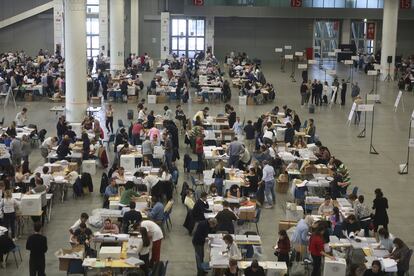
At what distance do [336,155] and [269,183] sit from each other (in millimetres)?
6884

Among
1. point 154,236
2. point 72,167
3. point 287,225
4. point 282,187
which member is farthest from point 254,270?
point 72,167

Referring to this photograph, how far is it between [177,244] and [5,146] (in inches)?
311

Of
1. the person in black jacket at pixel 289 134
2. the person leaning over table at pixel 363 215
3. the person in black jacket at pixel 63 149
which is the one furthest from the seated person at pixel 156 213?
the person in black jacket at pixel 289 134

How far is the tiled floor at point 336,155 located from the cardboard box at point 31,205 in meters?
0.61

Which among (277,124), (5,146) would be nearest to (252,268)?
(5,146)

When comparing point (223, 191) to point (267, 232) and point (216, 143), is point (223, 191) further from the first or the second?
point (216, 143)

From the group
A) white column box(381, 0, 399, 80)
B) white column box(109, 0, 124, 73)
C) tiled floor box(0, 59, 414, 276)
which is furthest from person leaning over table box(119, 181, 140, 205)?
white column box(381, 0, 399, 80)

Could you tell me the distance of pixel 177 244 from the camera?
16.8 m

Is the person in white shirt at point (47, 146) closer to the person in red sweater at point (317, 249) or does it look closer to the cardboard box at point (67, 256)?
the cardboard box at point (67, 256)

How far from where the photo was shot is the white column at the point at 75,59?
29453mm

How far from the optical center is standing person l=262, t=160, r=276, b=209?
1944 cm

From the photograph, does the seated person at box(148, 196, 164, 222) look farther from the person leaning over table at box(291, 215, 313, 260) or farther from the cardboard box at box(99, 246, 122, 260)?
the person leaning over table at box(291, 215, 313, 260)

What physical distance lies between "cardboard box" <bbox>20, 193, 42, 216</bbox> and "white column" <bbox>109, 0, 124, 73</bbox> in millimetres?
28919

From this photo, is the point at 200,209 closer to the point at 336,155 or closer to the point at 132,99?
the point at 336,155
